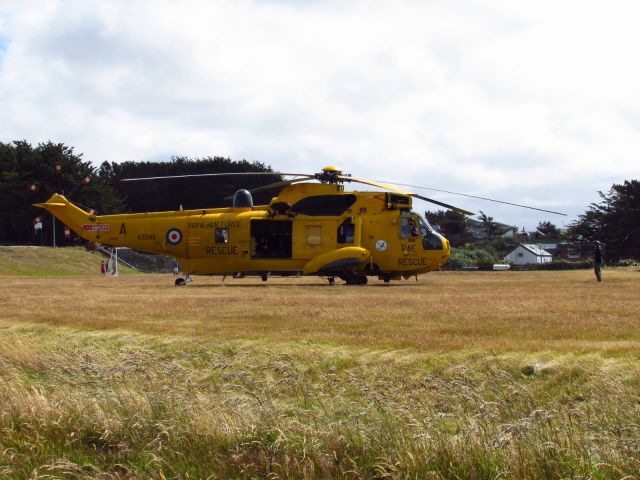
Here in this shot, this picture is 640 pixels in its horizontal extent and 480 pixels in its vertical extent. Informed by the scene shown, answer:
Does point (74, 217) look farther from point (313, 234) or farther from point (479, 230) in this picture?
point (479, 230)

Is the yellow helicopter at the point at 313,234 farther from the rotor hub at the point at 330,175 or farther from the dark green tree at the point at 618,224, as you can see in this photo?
the dark green tree at the point at 618,224

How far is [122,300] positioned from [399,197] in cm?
1405

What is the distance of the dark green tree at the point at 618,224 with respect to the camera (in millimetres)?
86250

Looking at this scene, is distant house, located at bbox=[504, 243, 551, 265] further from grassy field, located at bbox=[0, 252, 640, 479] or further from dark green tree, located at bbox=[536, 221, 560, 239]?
grassy field, located at bbox=[0, 252, 640, 479]

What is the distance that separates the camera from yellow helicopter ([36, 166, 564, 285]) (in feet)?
105

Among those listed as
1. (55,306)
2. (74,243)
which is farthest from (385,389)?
(74,243)

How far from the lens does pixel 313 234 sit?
32156 mm

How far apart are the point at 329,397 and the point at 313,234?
21757 millimetres

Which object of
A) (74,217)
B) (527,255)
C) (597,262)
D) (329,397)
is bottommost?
(329,397)

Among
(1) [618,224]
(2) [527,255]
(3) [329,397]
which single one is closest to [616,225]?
(1) [618,224]

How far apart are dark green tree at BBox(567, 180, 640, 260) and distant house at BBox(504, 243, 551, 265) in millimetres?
16630

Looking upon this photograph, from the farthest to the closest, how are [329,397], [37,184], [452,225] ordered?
[452,225] → [37,184] → [329,397]

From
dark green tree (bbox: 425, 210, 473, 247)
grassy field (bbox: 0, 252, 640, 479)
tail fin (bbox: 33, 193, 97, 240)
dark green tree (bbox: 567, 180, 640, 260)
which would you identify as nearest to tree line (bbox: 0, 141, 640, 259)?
dark green tree (bbox: 567, 180, 640, 260)

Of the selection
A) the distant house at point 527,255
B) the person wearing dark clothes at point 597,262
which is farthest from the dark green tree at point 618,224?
the person wearing dark clothes at point 597,262
